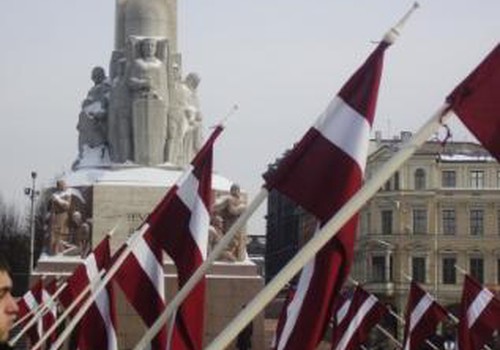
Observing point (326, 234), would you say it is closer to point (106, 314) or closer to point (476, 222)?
point (106, 314)

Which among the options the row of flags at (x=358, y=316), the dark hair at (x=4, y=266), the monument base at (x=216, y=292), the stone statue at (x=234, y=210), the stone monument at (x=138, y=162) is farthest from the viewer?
the stone statue at (x=234, y=210)

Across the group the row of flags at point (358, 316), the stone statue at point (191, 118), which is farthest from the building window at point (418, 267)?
the row of flags at point (358, 316)

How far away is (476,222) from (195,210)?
244 feet

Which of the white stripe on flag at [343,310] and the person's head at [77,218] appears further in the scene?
the person's head at [77,218]

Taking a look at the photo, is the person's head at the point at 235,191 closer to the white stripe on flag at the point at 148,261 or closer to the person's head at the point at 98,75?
the person's head at the point at 98,75

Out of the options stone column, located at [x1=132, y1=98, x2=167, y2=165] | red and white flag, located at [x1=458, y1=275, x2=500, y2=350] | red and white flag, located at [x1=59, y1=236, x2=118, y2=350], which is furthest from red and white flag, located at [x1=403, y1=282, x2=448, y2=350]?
stone column, located at [x1=132, y1=98, x2=167, y2=165]

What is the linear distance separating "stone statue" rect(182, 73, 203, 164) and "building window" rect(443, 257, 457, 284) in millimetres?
50846

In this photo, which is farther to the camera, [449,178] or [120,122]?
[449,178]

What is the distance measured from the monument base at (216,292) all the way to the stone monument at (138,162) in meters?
0.02

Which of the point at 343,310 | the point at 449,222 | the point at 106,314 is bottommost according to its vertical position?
the point at 449,222

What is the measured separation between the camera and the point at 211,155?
36.4ft

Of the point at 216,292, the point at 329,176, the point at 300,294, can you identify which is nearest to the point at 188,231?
the point at 300,294

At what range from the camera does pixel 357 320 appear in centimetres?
2106

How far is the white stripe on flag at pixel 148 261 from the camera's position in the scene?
38.4 feet
